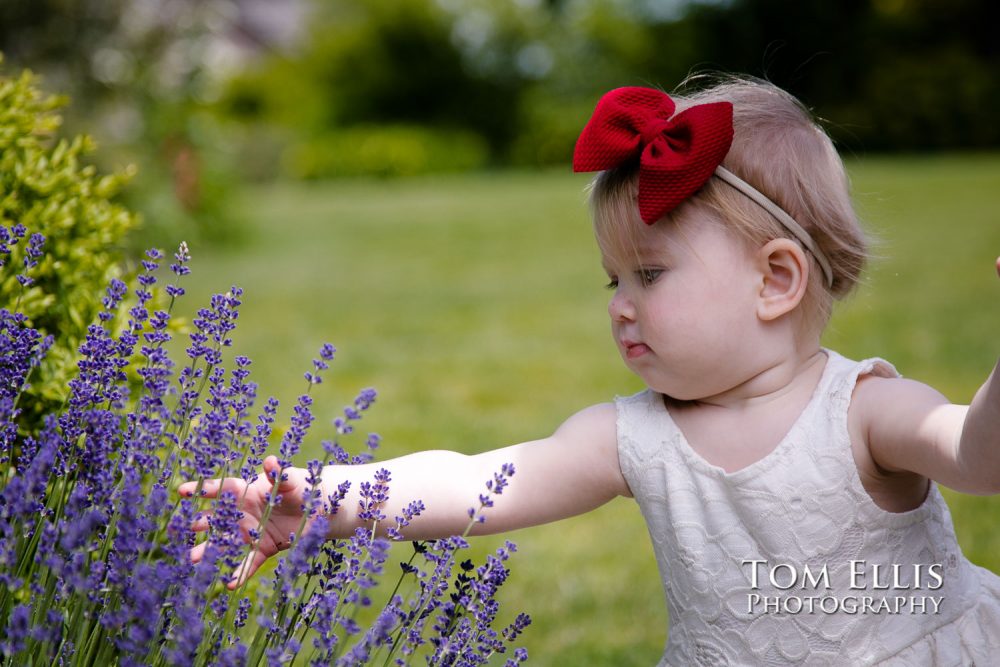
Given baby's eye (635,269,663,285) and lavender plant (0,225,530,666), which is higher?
baby's eye (635,269,663,285)

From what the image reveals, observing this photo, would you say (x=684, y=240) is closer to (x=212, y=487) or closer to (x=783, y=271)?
(x=783, y=271)

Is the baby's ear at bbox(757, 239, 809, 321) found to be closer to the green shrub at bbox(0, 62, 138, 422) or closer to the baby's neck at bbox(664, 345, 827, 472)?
the baby's neck at bbox(664, 345, 827, 472)

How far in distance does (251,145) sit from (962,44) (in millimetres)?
18518

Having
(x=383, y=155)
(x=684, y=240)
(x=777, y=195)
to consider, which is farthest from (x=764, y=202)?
(x=383, y=155)

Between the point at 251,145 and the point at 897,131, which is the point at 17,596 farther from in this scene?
the point at 251,145

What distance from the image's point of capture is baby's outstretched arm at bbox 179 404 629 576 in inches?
78.6

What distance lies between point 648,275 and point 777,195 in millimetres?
311

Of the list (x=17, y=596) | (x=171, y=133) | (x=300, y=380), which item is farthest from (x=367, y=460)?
(x=171, y=133)

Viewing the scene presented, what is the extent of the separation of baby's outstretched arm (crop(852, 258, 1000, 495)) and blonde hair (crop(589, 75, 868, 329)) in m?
0.25

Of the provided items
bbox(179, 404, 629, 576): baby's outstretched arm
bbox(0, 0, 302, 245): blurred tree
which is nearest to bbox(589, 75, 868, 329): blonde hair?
bbox(179, 404, 629, 576): baby's outstretched arm

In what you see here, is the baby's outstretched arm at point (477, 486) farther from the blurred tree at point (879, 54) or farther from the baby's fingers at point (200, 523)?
the blurred tree at point (879, 54)

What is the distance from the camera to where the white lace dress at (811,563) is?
197 cm

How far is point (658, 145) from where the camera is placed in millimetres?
1981

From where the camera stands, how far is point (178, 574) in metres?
1.51
